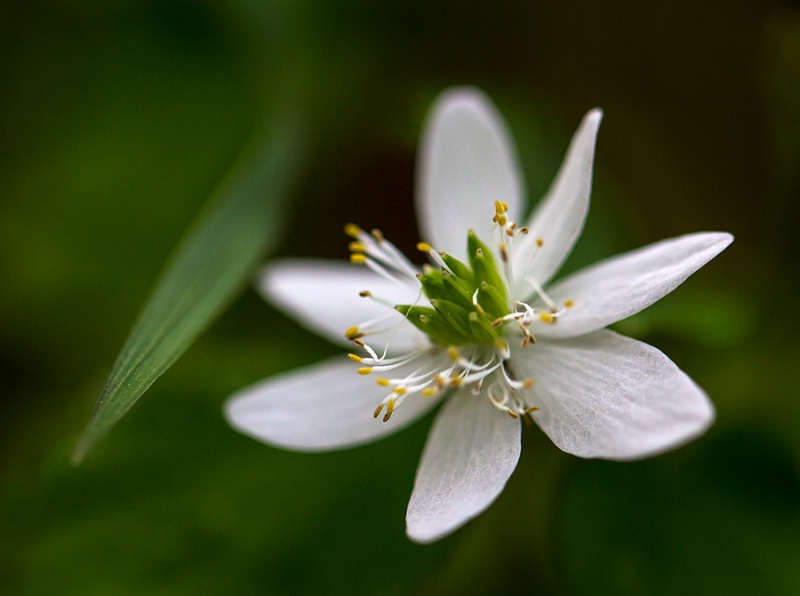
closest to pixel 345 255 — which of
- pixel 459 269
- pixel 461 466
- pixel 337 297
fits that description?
pixel 337 297

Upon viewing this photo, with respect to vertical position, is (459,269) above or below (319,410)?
above

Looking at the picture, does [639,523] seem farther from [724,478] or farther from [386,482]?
[386,482]

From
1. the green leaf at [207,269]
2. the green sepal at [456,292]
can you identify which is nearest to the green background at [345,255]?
the green leaf at [207,269]

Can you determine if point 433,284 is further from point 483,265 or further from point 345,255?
point 345,255

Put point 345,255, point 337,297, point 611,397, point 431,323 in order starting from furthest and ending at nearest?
point 345,255 < point 337,297 < point 431,323 < point 611,397

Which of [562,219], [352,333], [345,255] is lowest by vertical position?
[345,255]

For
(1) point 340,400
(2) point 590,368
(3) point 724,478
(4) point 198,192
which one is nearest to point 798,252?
(3) point 724,478

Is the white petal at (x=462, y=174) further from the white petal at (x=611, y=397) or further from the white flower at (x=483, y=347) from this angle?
the white petal at (x=611, y=397)
